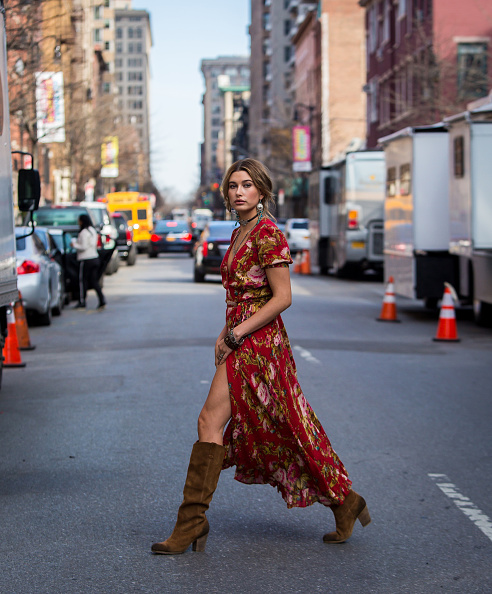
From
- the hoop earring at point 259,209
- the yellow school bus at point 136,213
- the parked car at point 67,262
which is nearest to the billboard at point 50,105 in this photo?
the yellow school bus at point 136,213

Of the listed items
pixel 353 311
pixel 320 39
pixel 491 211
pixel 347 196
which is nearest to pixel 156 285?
pixel 347 196

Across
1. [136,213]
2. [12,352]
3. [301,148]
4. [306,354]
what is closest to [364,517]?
[12,352]

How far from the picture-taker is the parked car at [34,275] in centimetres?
1550

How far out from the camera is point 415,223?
17.0 meters

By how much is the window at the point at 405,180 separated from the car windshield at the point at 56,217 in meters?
8.96

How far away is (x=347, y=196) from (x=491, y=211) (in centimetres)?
1267

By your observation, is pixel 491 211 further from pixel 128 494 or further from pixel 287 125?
pixel 287 125

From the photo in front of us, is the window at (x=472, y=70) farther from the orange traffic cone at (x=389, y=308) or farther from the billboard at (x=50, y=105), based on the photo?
the orange traffic cone at (x=389, y=308)

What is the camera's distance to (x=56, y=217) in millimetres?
24406

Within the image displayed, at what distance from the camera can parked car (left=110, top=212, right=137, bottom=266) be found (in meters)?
34.7

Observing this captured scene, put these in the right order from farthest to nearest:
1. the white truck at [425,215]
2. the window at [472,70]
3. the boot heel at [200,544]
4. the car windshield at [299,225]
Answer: the car windshield at [299,225]
the window at [472,70]
the white truck at [425,215]
the boot heel at [200,544]

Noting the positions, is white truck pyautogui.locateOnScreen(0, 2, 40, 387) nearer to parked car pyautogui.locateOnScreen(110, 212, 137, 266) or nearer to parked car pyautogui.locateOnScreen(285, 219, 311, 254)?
parked car pyautogui.locateOnScreen(110, 212, 137, 266)

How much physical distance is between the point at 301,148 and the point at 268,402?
203 ft

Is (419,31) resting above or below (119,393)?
above
